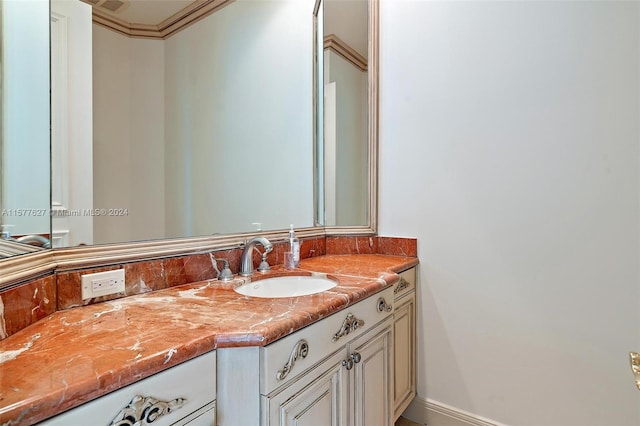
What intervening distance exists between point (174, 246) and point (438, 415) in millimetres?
1611

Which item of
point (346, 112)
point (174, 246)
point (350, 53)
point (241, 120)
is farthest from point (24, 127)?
point (350, 53)

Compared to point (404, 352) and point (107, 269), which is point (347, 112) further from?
point (107, 269)

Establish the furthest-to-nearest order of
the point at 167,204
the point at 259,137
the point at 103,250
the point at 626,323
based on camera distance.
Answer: the point at 259,137, the point at 626,323, the point at 167,204, the point at 103,250

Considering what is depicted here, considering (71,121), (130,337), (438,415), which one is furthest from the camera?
(438,415)

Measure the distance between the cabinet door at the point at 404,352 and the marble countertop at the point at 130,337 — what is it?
1.65ft

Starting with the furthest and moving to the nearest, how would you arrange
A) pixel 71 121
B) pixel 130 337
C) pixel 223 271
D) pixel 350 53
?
pixel 350 53 → pixel 223 271 → pixel 71 121 → pixel 130 337

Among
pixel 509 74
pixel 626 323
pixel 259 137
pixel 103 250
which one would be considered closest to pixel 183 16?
pixel 259 137

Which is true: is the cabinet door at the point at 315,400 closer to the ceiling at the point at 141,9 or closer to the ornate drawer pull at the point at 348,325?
the ornate drawer pull at the point at 348,325

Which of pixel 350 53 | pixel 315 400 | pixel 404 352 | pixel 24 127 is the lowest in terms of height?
pixel 404 352

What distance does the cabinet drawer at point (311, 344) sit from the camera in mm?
831

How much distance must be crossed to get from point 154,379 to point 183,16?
1.31 meters

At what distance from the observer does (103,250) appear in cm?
106

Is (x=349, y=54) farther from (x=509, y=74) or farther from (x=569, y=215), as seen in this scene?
(x=569, y=215)

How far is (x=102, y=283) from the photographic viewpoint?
3.37 feet
